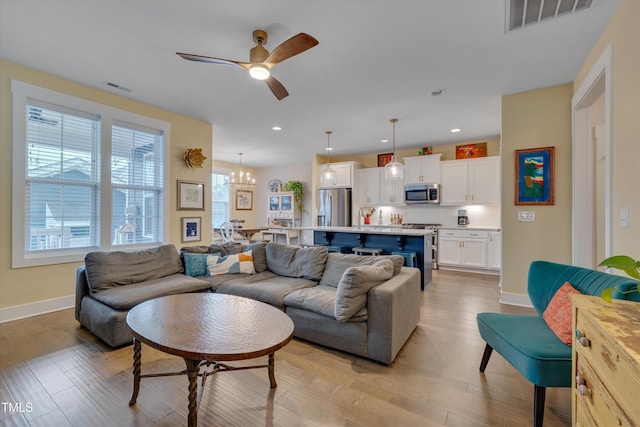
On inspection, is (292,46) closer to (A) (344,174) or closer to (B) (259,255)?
(B) (259,255)

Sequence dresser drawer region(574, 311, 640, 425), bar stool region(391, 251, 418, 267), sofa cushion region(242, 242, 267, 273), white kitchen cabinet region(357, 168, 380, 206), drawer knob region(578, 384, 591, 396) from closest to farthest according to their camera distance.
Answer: dresser drawer region(574, 311, 640, 425) → drawer knob region(578, 384, 591, 396) → sofa cushion region(242, 242, 267, 273) → bar stool region(391, 251, 418, 267) → white kitchen cabinet region(357, 168, 380, 206)

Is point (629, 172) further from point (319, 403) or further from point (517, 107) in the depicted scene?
point (319, 403)

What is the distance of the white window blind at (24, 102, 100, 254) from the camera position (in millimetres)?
3221

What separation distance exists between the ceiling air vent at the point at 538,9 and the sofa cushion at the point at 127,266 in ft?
13.4

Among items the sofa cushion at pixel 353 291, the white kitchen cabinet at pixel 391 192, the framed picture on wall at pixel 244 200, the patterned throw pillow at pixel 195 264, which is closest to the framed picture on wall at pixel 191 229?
the patterned throw pillow at pixel 195 264

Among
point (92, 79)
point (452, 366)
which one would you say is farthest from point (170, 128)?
point (452, 366)

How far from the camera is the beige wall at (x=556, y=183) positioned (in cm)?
Answer: 343

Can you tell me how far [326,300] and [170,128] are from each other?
12.4ft

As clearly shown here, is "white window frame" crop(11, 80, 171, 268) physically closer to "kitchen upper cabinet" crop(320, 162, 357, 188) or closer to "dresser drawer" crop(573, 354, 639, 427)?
"kitchen upper cabinet" crop(320, 162, 357, 188)

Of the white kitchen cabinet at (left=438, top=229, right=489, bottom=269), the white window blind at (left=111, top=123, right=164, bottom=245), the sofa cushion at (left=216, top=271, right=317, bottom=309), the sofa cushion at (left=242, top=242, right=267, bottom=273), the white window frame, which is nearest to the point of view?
the sofa cushion at (left=216, top=271, right=317, bottom=309)

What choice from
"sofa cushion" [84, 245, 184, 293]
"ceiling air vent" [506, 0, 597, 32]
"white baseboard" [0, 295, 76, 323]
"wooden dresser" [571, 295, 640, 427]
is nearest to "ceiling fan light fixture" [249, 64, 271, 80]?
"ceiling air vent" [506, 0, 597, 32]

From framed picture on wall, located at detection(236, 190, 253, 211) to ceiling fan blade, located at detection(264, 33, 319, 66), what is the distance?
21.7 ft

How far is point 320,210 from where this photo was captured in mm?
7379

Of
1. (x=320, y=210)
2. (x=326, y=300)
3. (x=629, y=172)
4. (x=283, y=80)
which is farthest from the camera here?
(x=320, y=210)
